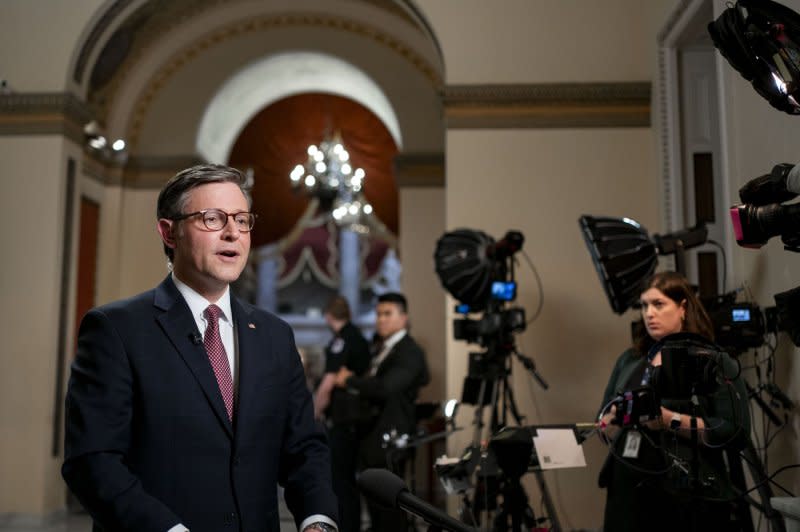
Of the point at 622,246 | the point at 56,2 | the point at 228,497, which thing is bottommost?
the point at 228,497

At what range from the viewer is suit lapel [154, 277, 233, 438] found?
2006 millimetres

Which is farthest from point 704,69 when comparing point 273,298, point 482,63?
point 273,298

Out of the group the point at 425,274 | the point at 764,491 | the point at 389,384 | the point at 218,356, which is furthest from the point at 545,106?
the point at 218,356

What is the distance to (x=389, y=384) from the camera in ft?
18.1

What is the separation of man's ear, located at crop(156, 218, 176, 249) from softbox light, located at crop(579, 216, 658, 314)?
306 centimetres

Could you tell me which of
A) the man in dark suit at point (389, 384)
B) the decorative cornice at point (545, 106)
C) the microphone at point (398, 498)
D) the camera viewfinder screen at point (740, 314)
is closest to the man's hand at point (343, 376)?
the man in dark suit at point (389, 384)

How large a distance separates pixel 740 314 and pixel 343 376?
2.81 m

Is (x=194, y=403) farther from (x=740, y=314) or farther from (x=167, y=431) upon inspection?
(x=740, y=314)

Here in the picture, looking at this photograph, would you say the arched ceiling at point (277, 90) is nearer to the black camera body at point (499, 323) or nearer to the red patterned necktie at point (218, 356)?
the black camera body at point (499, 323)

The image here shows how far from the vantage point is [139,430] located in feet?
6.49

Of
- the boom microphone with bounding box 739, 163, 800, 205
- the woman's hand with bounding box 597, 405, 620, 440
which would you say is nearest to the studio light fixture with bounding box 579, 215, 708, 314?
the woman's hand with bounding box 597, 405, 620, 440

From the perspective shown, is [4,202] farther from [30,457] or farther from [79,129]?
[30,457]

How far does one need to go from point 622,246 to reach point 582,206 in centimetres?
191

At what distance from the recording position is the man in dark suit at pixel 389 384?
217 inches
